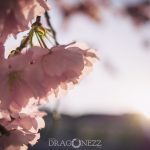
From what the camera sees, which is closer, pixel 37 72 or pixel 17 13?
pixel 17 13

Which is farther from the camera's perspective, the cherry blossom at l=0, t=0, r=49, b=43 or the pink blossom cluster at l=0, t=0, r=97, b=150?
the pink blossom cluster at l=0, t=0, r=97, b=150

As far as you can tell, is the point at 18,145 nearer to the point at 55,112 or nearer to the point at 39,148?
the point at 55,112

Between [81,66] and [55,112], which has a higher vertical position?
[55,112]

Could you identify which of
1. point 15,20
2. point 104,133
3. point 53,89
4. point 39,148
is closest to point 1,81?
point 53,89

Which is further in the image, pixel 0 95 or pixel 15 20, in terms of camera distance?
pixel 0 95

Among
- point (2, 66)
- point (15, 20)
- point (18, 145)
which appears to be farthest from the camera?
point (18, 145)

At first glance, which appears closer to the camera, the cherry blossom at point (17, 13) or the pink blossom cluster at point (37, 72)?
the cherry blossom at point (17, 13)

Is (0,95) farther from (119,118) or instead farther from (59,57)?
(119,118)

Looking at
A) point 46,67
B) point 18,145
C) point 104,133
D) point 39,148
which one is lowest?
point 18,145

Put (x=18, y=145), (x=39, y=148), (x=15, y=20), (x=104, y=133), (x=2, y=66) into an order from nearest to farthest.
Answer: (x=15, y=20), (x=2, y=66), (x=18, y=145), (x=39, y=148), (x=104, y=133)

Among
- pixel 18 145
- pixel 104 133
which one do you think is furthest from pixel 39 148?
pixel 18 145
